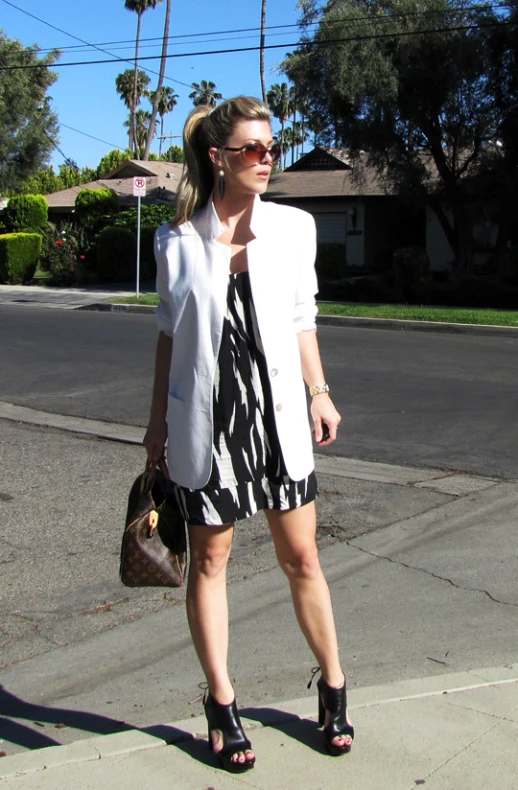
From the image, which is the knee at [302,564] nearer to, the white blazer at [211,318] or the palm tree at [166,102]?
the white blazer at [211,318]

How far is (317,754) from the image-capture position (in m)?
2.72

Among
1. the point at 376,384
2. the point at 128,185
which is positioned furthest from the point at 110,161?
the point at 376,384

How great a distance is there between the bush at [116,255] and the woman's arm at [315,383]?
84.2 feet

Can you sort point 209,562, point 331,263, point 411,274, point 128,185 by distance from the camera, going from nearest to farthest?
point 209,562 → point 411,274 → point 331,263 → point 128,185

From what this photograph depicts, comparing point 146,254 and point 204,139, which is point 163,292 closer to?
point 204,139

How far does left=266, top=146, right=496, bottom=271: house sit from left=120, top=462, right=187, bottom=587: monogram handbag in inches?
1036

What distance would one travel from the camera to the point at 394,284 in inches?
863

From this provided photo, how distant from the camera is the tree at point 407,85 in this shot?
21.2 m

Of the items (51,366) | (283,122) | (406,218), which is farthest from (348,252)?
(283,122)

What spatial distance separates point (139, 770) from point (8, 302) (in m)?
20.7

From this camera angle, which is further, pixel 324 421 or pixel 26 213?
pixel 26 213

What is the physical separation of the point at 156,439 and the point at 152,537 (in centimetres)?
31

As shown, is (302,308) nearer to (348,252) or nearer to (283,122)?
(348,252)

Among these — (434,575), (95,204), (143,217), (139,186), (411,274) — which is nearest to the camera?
(434,575)
